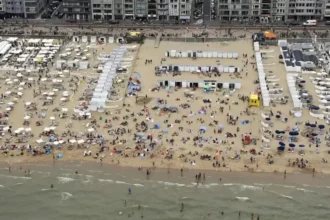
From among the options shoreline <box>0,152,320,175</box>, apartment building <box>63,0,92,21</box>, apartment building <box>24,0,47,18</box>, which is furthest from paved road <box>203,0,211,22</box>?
shoreline <box>0,152,320,175</box>

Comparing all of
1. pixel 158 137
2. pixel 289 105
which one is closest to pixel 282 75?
pixel 289 105

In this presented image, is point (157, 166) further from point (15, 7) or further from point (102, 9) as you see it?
point (15, 7)

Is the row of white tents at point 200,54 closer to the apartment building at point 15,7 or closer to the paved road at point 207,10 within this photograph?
the paved road at point 207,10

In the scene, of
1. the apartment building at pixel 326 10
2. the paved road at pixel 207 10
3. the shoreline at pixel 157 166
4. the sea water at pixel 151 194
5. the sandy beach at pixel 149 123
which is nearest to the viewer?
the sea water at pixel 151 194

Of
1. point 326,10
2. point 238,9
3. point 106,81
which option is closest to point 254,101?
point 106,81

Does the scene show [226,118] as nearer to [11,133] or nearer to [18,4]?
[11,133]

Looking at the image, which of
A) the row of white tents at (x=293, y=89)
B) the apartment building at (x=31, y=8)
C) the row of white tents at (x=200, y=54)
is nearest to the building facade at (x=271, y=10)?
the row of white tents at (x=200, y=54)
